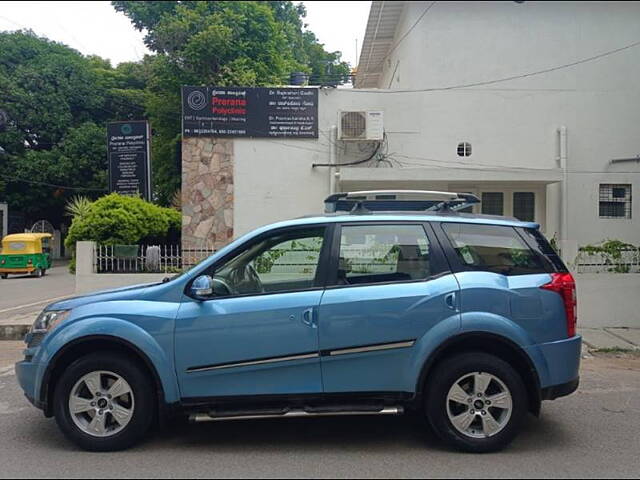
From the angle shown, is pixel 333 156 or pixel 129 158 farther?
pixel 129 158

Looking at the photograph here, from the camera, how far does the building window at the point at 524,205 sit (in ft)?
42.7

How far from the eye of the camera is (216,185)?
12.9m

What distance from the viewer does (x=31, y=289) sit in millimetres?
20609

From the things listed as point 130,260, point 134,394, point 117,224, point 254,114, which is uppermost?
point 254,114

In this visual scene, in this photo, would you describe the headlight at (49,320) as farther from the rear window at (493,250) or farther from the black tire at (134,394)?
the rear window at (493,250)

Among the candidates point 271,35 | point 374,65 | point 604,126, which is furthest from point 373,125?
point 271,35

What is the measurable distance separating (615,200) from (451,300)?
9561mm

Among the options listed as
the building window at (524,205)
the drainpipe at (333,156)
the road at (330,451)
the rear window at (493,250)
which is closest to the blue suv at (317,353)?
the rear window at (493,250)

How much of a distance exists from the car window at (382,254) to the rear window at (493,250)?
284 mm

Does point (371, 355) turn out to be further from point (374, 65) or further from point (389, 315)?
point (374, 65)

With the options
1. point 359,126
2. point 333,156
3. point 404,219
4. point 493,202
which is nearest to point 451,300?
point 404,219

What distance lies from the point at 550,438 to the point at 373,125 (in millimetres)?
8449

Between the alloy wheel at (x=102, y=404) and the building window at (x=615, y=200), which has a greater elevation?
the building window at (x=615, y=200)

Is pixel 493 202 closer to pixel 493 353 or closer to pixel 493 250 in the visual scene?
pixel 493 250
